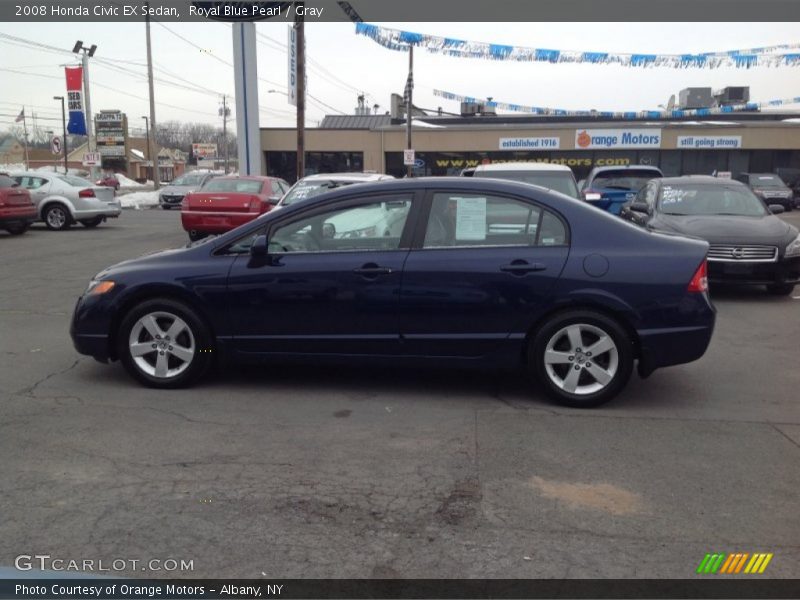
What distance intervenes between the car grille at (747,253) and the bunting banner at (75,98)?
37.0m

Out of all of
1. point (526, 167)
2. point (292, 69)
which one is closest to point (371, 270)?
point (526, 167)

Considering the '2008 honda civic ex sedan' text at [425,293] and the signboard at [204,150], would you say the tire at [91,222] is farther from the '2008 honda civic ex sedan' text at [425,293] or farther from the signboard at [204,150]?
the signboard at [204,150]

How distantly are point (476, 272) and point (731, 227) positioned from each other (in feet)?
18.3

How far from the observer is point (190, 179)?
34156 millimetres

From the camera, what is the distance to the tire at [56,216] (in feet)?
62.3

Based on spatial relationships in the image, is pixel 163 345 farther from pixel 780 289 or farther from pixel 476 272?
pixel 780 289

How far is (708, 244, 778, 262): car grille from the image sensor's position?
29.6ft

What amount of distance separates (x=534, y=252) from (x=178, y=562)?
10.3 feet

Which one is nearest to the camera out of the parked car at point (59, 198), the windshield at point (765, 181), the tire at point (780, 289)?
the tire at point (780, 289)

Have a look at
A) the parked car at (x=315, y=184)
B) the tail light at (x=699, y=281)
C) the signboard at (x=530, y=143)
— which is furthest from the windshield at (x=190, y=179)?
the tail light at (x=699, y=281)

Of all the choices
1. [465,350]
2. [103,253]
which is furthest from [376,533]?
[103,253]

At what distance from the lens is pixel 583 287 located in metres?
5.06

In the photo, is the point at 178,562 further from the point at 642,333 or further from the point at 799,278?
the point at 799,278

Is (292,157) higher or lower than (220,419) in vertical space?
higher
